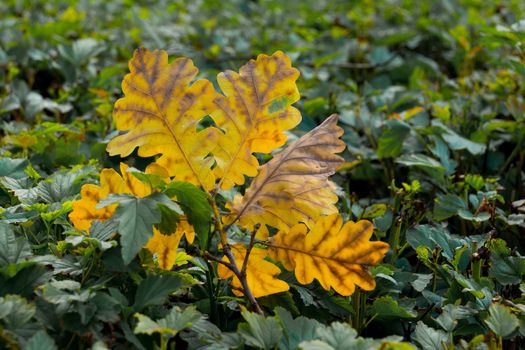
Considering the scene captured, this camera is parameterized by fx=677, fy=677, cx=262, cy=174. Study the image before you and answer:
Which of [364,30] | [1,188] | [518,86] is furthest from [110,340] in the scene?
[364,30]

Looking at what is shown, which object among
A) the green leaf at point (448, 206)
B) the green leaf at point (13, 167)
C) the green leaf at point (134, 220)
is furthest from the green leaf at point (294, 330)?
the green leaf at point (13, 167)

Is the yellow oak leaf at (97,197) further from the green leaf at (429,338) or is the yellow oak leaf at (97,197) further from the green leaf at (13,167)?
the green leaf at (429,338)

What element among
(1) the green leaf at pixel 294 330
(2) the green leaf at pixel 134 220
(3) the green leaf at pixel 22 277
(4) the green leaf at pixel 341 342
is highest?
(2) the green leaf at pixel 134 220

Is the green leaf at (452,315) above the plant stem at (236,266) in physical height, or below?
below

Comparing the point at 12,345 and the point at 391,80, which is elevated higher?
the point at 12,345

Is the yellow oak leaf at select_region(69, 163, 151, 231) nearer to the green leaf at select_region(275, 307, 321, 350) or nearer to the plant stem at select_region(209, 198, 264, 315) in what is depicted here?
the plant stem at select_region(209, 198, 264, 315)

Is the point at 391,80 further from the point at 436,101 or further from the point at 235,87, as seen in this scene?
the point at 235,87
